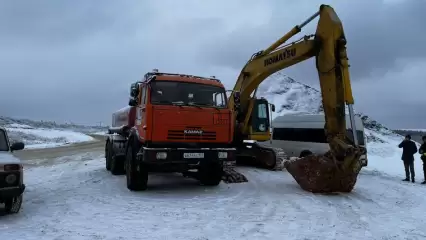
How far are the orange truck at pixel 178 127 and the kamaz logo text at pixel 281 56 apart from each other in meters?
2.46

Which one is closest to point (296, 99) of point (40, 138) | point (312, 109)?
point (312, 109)

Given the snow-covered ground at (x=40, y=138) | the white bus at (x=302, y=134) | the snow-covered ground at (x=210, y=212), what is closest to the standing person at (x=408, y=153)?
the white bus at (x=302, y=134)

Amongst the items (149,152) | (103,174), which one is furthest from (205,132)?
(103,174)

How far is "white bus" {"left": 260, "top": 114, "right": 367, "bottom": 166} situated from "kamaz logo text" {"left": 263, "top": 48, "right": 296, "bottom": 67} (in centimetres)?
490

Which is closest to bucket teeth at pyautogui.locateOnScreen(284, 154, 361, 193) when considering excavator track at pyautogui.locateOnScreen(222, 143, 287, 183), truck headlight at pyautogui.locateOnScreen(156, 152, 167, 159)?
excavator track at pyautogui.locateOnScreen(222, 143, 287, 183)

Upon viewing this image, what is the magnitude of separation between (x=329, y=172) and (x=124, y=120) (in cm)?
695

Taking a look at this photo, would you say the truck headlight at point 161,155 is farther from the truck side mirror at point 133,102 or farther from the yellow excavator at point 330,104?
the yellow excavator at point 330,104

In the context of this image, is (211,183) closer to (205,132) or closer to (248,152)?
(205,132)

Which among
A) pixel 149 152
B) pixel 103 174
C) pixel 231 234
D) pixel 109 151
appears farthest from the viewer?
pixel 109 151

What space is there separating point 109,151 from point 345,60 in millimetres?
9795

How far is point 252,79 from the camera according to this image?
48.7 feet

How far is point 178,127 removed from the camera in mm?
10242

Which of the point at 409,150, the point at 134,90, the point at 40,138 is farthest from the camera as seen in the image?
the point at 40,138

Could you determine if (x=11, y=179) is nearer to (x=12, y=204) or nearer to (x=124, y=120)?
(x=12, y=204)
